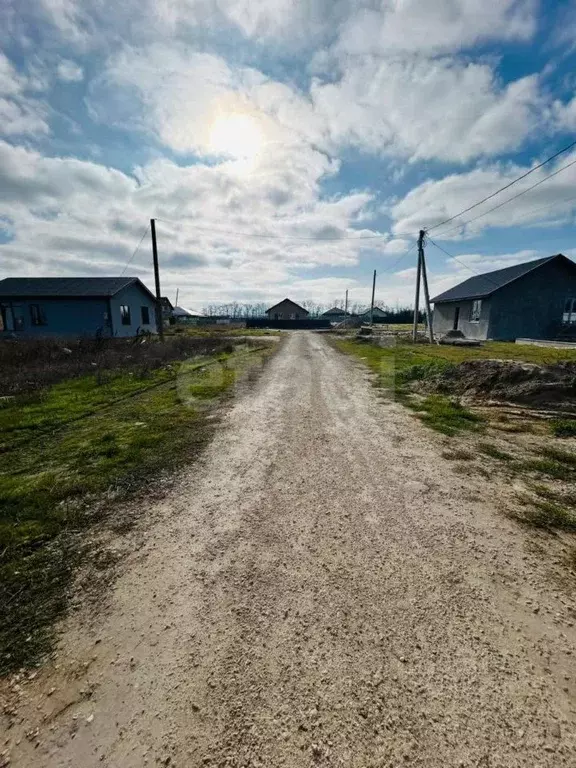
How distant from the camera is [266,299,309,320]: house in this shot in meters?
72.2

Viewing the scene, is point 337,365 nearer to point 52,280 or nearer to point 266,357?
point 266,357

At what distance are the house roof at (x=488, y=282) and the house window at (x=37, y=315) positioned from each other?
31831mm

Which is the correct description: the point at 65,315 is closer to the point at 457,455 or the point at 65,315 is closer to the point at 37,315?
the point at 37,315

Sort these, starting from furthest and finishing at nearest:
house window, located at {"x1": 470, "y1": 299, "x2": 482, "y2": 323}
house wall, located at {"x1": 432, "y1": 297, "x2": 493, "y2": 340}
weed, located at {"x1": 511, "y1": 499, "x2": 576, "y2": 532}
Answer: house window, located at {"x1": 470, "y1": 299, "x2": 482, "y2": 323} < house wall, located at {"x1": 432, "y1": 297, "x2": 493, "y2": 340} < weed, located at {"x1": 511, "y1": 499, "x2": 576, "y2": 532}

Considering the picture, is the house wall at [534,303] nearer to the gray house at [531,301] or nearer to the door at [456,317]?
the gray house at [531,301]

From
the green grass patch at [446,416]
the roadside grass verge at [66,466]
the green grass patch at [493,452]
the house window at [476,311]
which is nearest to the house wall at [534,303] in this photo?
the house window at [476,311]

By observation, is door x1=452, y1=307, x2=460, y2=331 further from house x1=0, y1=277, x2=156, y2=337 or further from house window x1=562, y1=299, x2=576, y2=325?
house x1=0, y1=277, x2=156, y2=337

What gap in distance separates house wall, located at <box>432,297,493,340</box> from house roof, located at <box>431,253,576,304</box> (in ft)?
1.93

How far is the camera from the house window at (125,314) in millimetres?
26531

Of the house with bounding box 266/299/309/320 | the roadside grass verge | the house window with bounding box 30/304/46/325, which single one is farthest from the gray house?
the house with bounding box 266/299/309/320

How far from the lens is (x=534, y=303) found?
25344mm

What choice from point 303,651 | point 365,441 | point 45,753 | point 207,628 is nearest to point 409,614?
point 303,651

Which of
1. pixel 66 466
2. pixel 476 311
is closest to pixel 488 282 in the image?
pixel 476 311

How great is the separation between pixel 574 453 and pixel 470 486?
223 cm
